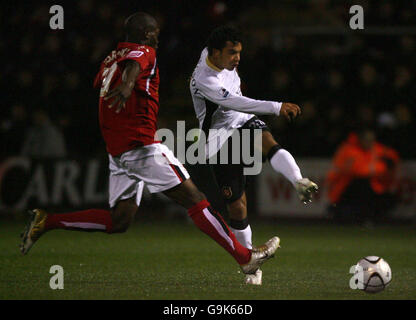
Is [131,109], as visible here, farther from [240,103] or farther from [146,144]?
[240,103]

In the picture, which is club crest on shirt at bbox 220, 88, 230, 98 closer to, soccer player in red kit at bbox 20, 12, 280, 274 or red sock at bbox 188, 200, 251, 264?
soccer player in red kit at bbox 20, 12, 280, 274

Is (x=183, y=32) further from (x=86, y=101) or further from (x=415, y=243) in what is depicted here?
(x=415, y=243)

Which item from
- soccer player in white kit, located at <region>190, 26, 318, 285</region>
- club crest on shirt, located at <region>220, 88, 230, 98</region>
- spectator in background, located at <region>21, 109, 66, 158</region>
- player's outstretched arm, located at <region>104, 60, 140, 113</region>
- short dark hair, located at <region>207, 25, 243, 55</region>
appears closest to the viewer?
player's outstretched arm, located at <region>104, 60, 140, 113</region>

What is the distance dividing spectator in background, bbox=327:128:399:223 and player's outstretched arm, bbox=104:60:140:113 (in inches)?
291

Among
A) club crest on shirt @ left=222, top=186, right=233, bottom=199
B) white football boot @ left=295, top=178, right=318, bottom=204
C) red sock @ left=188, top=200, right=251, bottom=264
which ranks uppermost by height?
white football boot @ left=295, top=178, right=318, bottom=204

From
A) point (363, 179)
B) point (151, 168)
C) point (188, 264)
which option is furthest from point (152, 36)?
point (363, 179)

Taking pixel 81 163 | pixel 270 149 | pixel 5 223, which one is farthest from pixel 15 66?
pixel 270 149

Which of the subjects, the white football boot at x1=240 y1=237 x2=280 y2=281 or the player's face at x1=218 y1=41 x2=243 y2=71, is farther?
the player's face at x1=218 y1=41 x2=243 y2=71

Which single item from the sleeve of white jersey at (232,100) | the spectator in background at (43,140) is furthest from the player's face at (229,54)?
the spectator in background at (43,140)

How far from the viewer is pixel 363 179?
13.2 m

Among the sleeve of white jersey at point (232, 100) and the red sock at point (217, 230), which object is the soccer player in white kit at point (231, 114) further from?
the red sock at point (217, 230)

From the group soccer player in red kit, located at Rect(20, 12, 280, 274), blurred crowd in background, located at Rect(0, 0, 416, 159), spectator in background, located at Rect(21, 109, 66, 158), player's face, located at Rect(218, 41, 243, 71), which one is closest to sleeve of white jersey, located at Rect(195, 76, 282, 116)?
player's face, located at Rect(218, 41, 243, 71)

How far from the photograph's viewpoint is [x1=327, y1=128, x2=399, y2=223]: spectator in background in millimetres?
13133

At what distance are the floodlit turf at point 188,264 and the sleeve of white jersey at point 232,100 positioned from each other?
135cm
